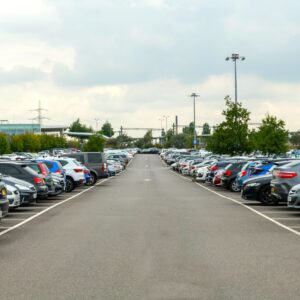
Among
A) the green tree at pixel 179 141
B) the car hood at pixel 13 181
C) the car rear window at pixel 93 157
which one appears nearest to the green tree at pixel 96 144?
the car rear window at pixel 93 157

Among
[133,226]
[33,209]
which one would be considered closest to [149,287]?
[133,226]

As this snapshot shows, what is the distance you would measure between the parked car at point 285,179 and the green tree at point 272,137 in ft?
126

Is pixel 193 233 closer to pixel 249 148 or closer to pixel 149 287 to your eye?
pixel 149 287

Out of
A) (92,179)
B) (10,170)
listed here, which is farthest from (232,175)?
(10,170)

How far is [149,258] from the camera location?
35.5 feet

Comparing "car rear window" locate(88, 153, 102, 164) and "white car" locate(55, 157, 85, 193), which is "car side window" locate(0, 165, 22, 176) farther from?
"car rear window" locate(88, 153, 102, 164)

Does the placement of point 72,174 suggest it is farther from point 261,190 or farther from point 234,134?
point 234,134

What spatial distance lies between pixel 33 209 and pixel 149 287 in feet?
44.9

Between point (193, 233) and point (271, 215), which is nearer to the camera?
point (193, 233)

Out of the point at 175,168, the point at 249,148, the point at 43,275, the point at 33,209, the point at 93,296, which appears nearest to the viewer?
the point at 93,296

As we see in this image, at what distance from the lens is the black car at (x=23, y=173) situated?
23.9 metres

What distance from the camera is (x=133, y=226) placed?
15875mm

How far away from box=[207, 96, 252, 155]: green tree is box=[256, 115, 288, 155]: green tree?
3.68 meters

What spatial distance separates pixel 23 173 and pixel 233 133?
135ft
